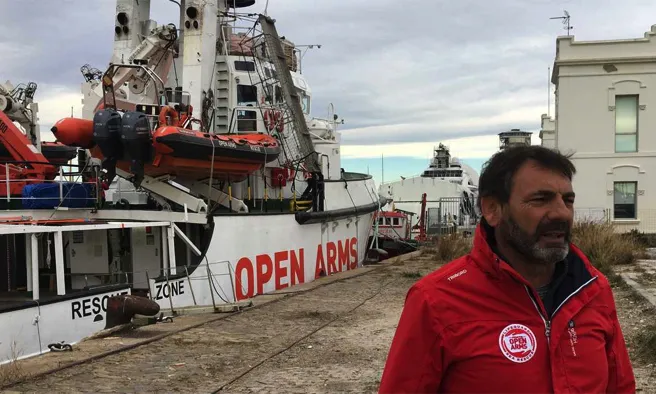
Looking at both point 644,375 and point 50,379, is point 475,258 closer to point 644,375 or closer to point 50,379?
point 644,375

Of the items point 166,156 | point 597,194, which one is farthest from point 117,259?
point 597,194

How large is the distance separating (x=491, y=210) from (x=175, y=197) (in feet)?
29.7

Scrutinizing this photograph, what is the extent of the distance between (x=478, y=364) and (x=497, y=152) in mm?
735

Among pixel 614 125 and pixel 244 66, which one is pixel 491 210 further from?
pixel 614 125

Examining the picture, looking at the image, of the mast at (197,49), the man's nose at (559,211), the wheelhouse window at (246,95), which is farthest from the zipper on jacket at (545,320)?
the wheelhouse window at (246,95)

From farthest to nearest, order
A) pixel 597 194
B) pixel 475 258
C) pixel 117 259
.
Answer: pixel 597 194, pixel 117 259, pixel 475 258

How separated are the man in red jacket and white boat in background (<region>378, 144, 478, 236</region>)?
1134 inches

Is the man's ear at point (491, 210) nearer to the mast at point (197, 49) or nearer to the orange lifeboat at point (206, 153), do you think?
the orange lifeboat at point (206, 153)

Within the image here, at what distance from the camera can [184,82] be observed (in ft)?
39.9

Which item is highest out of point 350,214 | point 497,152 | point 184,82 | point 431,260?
point 184,82

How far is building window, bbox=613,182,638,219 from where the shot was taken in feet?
58.9

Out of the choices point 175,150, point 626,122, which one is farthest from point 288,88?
point 626,122

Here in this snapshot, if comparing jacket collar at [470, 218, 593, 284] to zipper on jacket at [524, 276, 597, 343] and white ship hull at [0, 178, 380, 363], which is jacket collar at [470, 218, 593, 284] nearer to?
zipper on jacket at [524, 276, 597, 343]

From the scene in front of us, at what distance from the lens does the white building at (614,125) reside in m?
17.7
